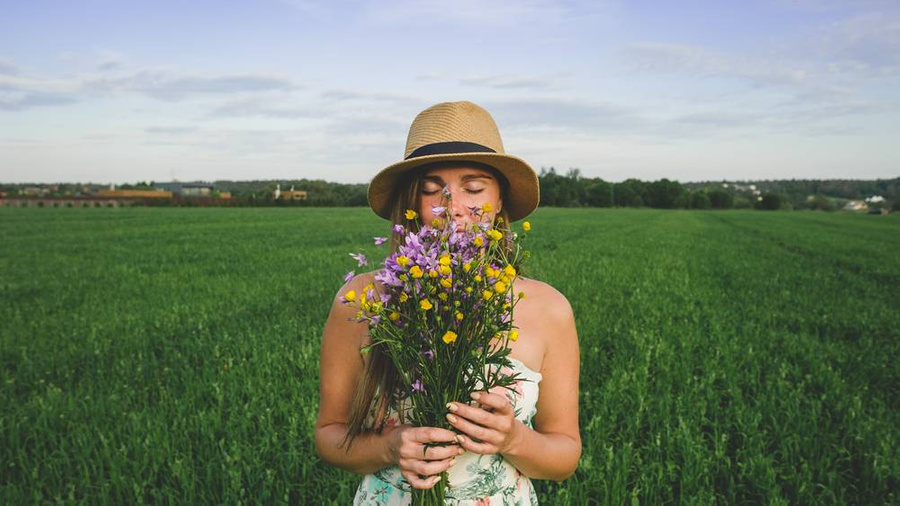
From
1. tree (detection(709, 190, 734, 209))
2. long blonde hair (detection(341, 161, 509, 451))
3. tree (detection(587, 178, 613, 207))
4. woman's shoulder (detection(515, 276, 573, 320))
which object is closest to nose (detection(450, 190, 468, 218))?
long blonde hair (detection(341, 161, 509, 451))

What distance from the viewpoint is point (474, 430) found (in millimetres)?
1401

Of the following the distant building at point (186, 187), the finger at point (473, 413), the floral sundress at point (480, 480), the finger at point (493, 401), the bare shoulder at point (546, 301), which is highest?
the distant building at point (186, 187)

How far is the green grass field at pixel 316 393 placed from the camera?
384 centimetres

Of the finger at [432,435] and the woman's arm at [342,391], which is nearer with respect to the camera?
the finger at [432,435]

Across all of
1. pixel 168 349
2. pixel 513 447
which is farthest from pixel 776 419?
pixel 168 349

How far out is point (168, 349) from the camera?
273 inches

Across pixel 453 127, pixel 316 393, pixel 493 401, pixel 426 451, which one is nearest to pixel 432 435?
pixel 426 451

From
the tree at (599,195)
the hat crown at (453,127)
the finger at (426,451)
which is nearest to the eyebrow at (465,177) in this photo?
the hat crown at (453,127)

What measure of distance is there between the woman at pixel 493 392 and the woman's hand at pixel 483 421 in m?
0.29

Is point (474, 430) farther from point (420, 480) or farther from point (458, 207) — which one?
point (458, 207)

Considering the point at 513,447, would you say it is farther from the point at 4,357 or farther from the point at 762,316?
the point at 762,316

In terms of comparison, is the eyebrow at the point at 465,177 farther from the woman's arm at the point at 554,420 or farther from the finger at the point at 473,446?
the finger at the point at 473,446

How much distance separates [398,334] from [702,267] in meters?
17.2

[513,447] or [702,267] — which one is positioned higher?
[513,447]
